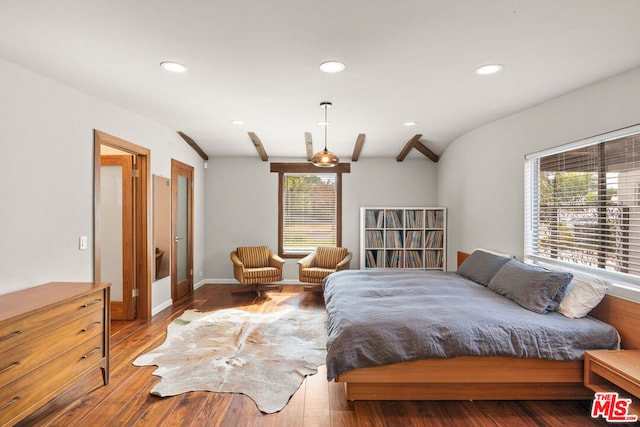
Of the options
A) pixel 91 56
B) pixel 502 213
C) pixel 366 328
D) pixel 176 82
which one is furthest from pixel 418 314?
pixel 91 56

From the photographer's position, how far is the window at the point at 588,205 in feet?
8.84

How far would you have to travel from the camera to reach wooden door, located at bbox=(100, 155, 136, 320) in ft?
14.3

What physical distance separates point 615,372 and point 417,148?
165 inches

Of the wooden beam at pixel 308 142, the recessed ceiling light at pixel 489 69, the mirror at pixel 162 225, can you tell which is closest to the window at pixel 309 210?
the wooden beam at pixel 308 142

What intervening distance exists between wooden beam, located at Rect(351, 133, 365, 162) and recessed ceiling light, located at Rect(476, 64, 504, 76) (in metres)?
2.42

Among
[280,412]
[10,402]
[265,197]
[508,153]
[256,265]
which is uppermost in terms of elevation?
[508,153]

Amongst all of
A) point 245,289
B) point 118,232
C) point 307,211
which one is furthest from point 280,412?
point 307,211

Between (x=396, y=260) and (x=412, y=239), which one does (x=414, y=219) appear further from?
(x=396, y=260)

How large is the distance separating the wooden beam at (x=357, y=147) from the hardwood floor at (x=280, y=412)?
11.5ft

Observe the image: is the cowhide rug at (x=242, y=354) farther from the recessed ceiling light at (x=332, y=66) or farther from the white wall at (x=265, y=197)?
the recessed ceiling light at (x=332, y=66)

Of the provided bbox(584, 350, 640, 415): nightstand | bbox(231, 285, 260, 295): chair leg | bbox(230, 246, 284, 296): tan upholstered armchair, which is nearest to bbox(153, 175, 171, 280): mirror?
bbox(230, 246, 284, 296): tan upholstered armchair

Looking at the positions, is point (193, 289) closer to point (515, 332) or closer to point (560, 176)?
point (515, 332)

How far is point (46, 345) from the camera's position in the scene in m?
2.22

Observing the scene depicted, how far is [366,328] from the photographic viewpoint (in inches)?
97.6
